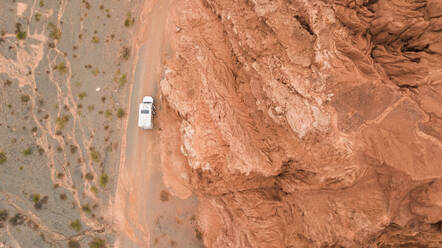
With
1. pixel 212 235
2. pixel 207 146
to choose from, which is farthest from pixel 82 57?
pixel 212 235

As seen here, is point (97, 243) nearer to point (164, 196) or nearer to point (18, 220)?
point (164, 196)

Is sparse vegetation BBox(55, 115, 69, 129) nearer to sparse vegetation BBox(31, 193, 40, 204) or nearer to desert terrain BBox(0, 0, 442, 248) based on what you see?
desert terrain BBox(0, 0, 442, 248)

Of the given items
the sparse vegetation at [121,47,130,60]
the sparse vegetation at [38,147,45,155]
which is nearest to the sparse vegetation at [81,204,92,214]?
the sparse vegetation at [38,147,45,155]

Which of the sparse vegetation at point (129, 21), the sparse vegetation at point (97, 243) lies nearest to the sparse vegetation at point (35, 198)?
the sparse vegetation at point (97, 243)

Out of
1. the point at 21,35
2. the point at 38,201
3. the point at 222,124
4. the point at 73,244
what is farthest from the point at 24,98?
the point at 222,124

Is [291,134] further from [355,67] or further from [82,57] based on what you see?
[82,57]

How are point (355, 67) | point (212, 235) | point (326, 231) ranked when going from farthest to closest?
1. point (212, 235)
2. point (326, 231)
3. point (355, 67)
